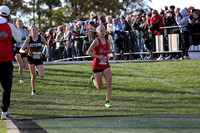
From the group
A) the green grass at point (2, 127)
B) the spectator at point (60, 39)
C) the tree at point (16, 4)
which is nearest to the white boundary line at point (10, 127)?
the green grass at point (2, 127)

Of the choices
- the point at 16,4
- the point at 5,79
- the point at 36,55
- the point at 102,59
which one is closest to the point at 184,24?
the point at 36,55

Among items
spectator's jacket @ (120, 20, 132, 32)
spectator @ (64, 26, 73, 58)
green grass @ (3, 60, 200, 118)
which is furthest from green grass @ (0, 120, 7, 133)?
spectator @ (64, 26, 73, 58)

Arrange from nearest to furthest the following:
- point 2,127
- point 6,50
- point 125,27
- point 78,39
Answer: point 2,127
point 6,50
point 125,27
point 78,39

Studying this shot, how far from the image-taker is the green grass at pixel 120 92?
9312 millimetres

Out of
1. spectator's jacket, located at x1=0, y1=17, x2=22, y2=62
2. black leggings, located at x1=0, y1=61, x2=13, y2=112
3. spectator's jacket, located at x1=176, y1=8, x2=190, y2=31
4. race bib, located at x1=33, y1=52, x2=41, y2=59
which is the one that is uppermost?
spectator's jacket, located at x1=176, y1=8, x2=190, y2=31

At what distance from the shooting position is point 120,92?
12.5 metres

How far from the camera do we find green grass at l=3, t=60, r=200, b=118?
9.31 meters

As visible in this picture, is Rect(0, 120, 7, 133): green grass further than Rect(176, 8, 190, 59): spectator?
No

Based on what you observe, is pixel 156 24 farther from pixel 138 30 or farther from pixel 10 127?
pixel 10 127

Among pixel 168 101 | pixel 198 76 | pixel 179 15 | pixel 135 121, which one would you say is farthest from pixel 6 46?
pixel 179 15

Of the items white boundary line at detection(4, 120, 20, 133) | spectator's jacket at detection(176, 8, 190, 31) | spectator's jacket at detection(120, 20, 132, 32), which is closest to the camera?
white boundary line at detection(4, 120, 20, 133)

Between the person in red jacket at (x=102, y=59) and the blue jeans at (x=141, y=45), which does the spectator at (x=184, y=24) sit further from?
the person in red jacket at (x=102, y=59)

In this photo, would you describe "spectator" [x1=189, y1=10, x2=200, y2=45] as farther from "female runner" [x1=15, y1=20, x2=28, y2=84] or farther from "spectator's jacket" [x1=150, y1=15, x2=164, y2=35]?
"female runner" [x1=15, y1=20, x2=28, y2=84]

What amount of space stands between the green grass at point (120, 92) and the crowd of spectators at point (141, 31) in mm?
1334
